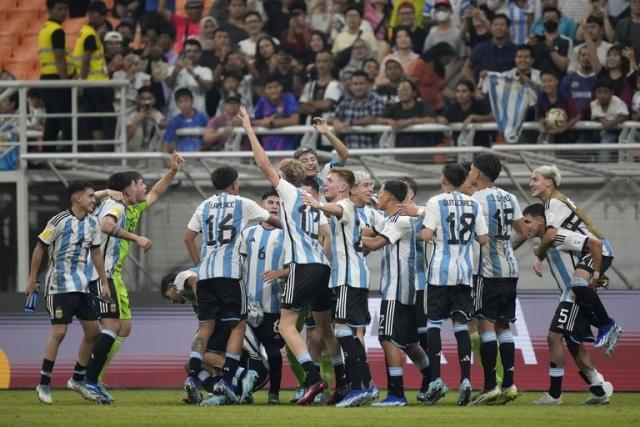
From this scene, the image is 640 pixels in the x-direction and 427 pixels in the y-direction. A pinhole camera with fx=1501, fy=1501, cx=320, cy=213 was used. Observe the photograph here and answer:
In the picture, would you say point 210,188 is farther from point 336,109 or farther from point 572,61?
point 572,61

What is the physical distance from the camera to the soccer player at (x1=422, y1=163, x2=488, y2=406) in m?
14.7

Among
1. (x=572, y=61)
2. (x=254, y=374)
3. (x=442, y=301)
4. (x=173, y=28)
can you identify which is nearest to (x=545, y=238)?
(x=442, y=301)

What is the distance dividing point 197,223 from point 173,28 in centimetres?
989

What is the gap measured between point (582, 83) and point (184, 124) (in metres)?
5.81

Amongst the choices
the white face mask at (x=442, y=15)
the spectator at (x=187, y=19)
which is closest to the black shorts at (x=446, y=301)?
the white face mask at (x=442, y=15)

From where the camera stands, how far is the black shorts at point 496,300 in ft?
→ 49.7

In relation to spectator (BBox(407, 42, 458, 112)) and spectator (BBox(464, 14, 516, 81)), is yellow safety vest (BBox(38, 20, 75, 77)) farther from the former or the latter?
spectator (BBox(464, 14, 516, 81))

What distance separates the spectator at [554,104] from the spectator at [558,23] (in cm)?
130

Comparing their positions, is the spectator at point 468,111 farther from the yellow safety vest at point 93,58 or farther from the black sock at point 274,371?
the black sock at point 274,371

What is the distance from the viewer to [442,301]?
1470 cm

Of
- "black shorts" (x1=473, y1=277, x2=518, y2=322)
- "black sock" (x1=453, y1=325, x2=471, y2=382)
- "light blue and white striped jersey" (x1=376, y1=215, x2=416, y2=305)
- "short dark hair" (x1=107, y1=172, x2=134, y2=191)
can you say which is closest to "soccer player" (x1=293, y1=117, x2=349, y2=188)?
"light blue and white striped jersey" (x1=376, y1=215, x2=416, y2=305)

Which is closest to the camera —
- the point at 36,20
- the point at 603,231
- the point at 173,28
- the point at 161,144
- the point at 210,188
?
the point at 603,231

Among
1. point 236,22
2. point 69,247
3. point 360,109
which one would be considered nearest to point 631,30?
point 360,109

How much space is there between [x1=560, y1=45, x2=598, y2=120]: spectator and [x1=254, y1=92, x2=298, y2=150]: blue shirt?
3.87 m
